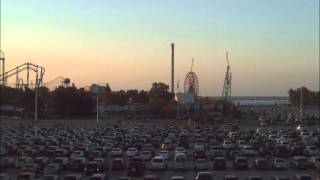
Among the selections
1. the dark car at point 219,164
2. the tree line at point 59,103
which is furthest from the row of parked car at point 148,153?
the tree line at point 59,103

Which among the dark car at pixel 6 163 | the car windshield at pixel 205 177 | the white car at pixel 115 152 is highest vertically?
the white car at pixel 115 152

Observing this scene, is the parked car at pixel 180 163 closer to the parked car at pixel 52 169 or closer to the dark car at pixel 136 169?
the dark car at pixel 136 169

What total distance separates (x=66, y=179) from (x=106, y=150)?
11490 millimetres

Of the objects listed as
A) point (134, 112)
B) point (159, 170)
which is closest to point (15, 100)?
point (134, 112)

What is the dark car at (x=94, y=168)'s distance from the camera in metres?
22.3

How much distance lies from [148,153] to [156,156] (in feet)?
4.66

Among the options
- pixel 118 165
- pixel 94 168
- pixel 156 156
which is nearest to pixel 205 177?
pixel 94 168

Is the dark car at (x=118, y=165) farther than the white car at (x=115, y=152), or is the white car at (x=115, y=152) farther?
the white car at (x=115, y=152)

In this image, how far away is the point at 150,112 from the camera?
247 feet

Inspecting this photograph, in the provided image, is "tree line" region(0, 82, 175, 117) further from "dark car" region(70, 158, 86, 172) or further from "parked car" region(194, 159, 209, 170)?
"parked car" region(194, 159, 209, 170)

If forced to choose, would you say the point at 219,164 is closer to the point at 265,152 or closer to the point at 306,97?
the point at 265,152

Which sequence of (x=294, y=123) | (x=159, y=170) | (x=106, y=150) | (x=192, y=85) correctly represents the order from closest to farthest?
(x=159, y=170), (x=106, y=150), (x=294, y=123), (x=192, y=85)

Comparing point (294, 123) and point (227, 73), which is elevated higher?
point (227, 73)

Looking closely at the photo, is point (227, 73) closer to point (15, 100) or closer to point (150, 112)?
point (150, 112)
